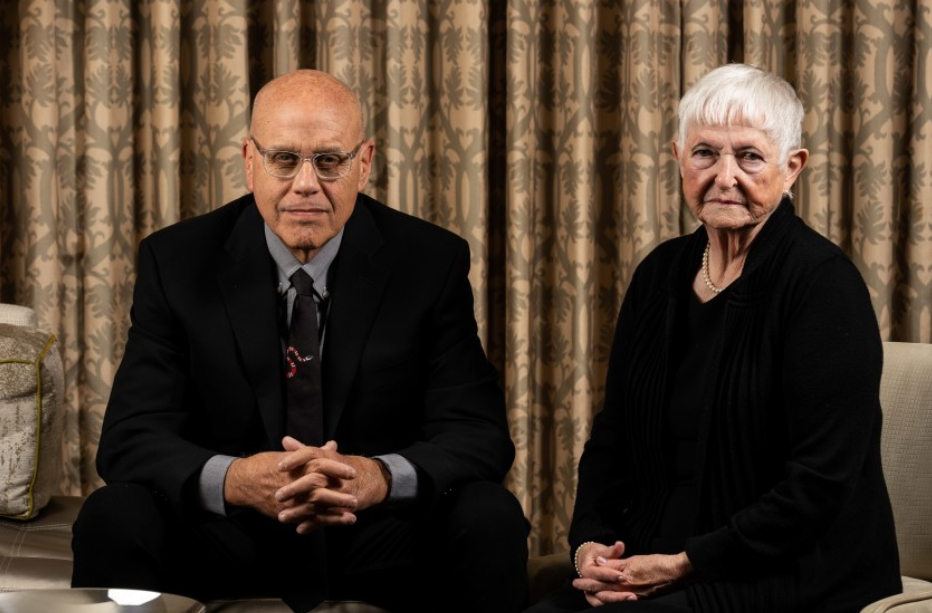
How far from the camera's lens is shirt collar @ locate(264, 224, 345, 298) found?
217 centimetres

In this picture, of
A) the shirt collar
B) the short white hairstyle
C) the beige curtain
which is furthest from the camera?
the beige curtain

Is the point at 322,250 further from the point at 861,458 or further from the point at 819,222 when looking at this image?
the point at 819,222

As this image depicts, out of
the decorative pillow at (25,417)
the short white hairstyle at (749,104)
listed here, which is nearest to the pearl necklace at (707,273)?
the short white hairstyle at (749,104)

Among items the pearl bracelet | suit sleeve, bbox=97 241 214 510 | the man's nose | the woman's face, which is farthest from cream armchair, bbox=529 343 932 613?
the man's nose

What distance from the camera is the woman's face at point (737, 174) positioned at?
72.4 inches

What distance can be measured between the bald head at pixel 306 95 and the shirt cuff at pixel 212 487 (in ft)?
1.98

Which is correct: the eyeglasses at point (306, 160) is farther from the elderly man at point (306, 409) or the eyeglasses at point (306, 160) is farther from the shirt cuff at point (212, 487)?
the shirt cuff at point (212, 487)

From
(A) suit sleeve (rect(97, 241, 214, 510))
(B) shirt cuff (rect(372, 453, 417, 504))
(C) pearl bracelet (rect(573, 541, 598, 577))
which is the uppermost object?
(A) suit sleeve (rect(97, 241, 214, 510))

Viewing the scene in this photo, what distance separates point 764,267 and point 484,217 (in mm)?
1230

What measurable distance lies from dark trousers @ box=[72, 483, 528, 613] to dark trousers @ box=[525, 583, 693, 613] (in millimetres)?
56

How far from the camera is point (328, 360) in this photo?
2.12 metres

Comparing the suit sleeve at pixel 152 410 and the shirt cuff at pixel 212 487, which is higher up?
the suit sleeve at pixel 152 410

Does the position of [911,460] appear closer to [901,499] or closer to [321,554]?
[901,499]

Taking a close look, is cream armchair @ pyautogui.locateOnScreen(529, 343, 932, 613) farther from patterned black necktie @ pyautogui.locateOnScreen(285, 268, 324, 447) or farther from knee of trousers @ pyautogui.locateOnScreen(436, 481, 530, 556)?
patterned black necktie @ pyautogui.locateOnScreen(285, 268, 324, 447)
